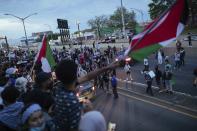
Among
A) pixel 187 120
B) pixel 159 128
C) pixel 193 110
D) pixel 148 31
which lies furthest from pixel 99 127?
pixel 193 110

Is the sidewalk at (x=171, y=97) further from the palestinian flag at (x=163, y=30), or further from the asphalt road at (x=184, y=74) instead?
the palestinian flag at (x=163, y=30)

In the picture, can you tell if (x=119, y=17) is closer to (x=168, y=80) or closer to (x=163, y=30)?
(x=168, y=80)

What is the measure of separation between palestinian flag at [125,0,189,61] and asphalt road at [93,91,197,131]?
25.2 ft

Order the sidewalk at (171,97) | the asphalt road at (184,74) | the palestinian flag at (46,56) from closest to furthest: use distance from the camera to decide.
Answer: the palestinian flag at (46,56), the sidewalk at (171,97), the asphalt road at (184,74)

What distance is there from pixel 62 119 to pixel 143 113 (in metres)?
12.2

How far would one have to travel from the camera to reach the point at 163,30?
600 cm

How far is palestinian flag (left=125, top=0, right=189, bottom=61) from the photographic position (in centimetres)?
588

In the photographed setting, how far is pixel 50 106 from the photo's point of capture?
520cm

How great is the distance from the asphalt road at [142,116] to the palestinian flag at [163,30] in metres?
7.68

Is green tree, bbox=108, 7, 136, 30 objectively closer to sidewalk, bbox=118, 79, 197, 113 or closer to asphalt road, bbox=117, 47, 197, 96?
asphalt road, bbox=117, 47, 197, 96

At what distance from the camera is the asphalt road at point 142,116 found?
1354 centimetres

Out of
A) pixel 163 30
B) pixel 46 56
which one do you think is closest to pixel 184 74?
pixel 46 56

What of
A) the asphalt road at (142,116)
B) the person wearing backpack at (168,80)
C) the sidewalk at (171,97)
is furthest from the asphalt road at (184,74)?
the asphalt road at (142,116)

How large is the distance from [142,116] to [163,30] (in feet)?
32.1
